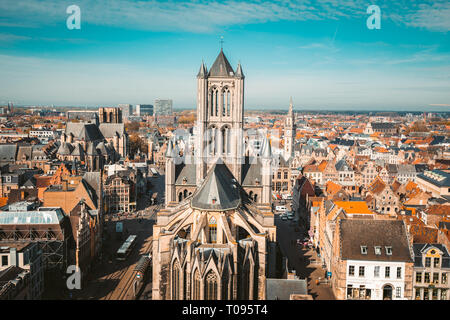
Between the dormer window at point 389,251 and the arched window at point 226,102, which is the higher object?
the arched window at point 226,102

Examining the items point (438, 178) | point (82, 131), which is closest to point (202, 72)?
point (438, 178)

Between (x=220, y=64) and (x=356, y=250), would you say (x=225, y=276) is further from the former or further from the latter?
(x=220, y=64)

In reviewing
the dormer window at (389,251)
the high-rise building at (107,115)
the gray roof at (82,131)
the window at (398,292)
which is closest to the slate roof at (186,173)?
the dormer window at (389,251)

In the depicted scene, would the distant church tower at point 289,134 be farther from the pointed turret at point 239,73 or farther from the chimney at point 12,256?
the chimney at point 12,256

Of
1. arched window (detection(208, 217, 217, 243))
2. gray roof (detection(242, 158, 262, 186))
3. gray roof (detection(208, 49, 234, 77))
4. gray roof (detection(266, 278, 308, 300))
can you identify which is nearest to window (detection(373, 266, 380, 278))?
gray roof (detection(266, 278, 308, 300))

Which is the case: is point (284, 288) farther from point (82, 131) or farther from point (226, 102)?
point (82, 131)

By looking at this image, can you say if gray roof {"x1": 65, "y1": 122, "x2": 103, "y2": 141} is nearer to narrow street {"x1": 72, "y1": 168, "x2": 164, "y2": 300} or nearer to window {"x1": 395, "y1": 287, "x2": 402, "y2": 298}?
narrow street {"x1": 72, "y1": 168, "x2": 164, "y2": 300}
